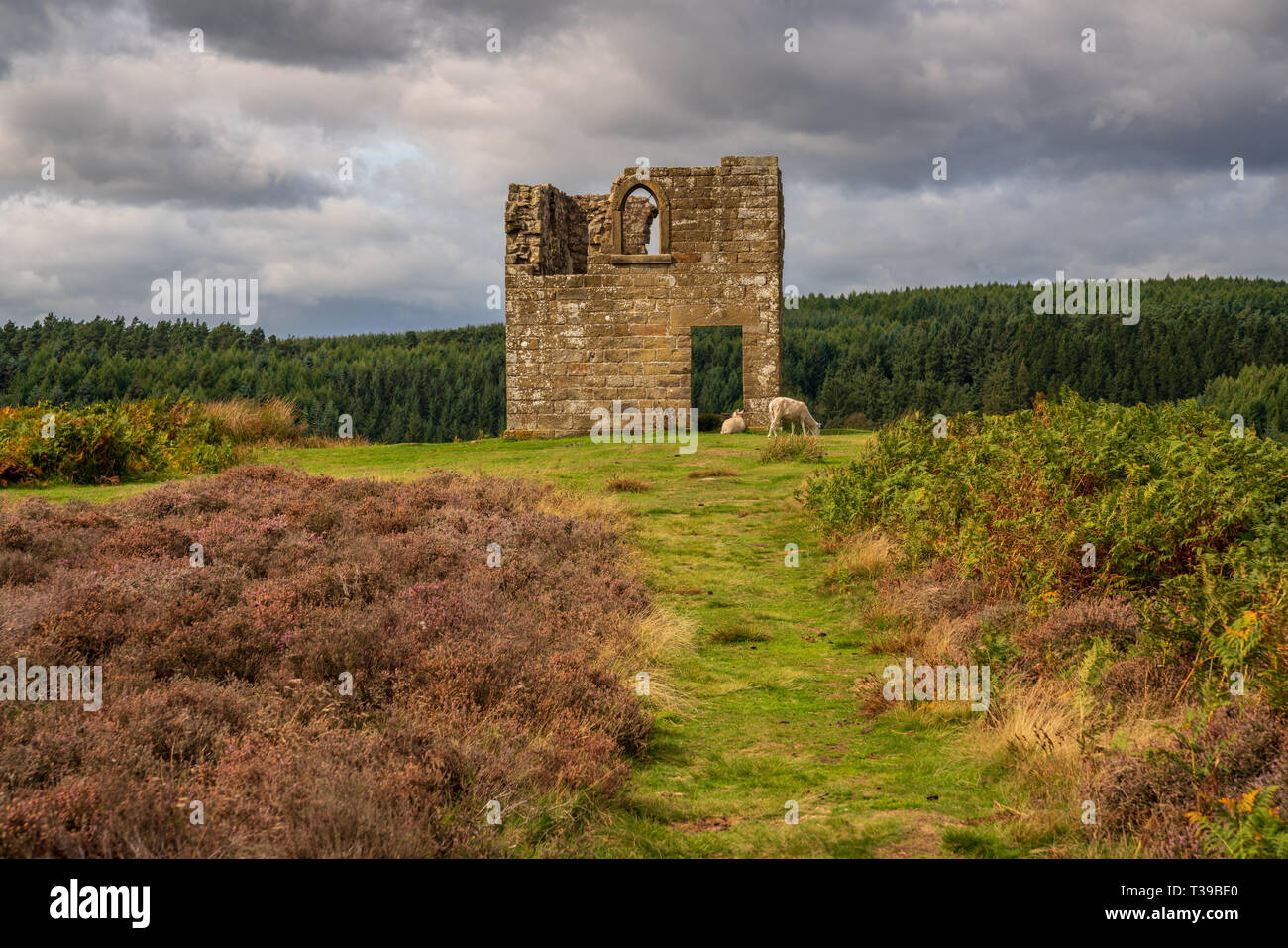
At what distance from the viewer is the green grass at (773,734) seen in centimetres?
497

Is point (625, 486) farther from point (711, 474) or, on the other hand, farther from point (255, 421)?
point (255, 421)

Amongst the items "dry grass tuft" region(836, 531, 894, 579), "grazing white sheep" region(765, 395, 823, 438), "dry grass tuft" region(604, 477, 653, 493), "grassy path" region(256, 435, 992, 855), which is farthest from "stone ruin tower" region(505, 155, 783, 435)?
"dry grass tuft" region(836, 531, 894, 579)

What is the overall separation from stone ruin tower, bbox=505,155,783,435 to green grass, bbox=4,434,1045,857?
1333cm

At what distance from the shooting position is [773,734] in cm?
664

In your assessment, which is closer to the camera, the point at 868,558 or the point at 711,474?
the point at 868,558

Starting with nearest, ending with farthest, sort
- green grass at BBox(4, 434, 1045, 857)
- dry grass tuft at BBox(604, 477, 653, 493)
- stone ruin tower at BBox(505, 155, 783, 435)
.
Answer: green grass at BBox(4, 434, 1045, 857)
dry grass tuft at BBox(604, 477, 653, 493)
stone ruin tower at BBox(505, 155, 783, 435)

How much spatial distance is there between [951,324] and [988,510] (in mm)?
98672

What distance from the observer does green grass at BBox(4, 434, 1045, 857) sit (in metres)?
4.97

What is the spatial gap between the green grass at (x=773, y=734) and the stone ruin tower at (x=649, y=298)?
525 inches

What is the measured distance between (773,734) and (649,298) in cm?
2207

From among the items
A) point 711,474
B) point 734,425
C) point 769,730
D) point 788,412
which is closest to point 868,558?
point 769,730

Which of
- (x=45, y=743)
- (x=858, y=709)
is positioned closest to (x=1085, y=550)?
(x=858, y=709)

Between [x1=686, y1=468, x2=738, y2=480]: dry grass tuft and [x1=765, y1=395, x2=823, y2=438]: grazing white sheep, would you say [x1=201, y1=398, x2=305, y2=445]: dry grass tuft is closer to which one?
[x1=686, y1=468, x2=738, y2=480]: dry grass tuft

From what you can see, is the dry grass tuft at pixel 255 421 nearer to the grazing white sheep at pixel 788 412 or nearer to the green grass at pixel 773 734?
the green grass at pixel 773 734
